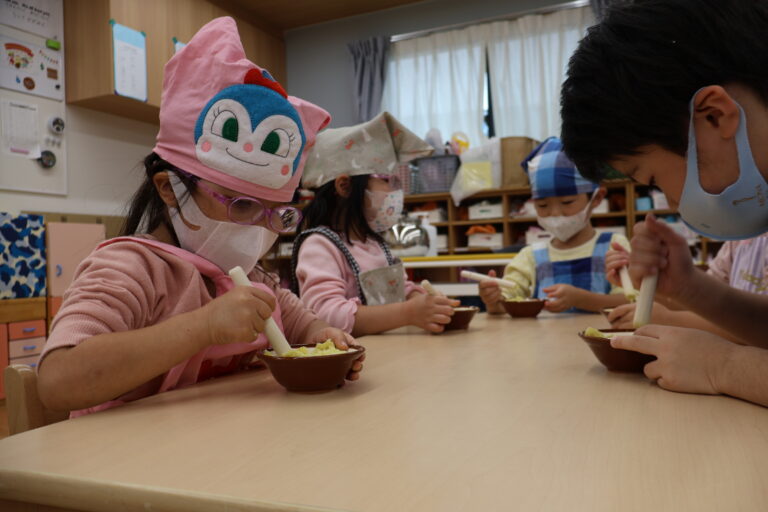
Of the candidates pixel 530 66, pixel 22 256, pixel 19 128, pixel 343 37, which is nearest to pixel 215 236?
pixel 22 256

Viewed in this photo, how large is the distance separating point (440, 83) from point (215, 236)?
4.70 metres

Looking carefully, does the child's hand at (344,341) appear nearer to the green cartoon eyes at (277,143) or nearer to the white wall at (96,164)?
the green cartoon eyes at (277,143)

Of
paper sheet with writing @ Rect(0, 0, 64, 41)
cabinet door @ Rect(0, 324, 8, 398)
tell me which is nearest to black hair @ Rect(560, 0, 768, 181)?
cabinet door @ Rect(0, 324, 8, 398)

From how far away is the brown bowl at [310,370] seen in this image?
0.76 meters

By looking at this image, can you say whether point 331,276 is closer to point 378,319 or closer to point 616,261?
point 378,319

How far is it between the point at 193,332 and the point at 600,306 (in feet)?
4.51

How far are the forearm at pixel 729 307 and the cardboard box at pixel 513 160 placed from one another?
3.41 meters

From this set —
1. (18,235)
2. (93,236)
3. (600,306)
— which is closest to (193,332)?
(600,306)

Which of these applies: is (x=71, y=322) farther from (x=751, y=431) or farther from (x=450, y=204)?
(x=450, y=204)

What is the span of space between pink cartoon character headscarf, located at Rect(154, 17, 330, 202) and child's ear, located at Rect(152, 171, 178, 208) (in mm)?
39

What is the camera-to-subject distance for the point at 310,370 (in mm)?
764

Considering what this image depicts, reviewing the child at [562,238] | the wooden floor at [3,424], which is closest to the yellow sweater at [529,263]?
the child at [562,238]

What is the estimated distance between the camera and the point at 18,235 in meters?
3.33

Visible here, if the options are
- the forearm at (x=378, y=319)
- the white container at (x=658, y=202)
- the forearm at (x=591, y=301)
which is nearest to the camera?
the forearm at (x=378, y=319)
